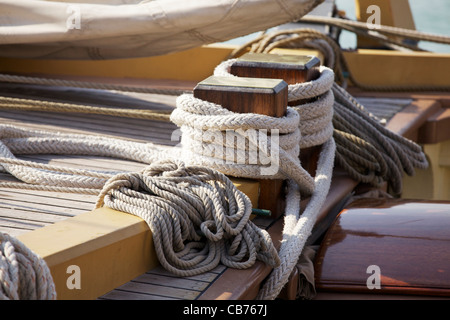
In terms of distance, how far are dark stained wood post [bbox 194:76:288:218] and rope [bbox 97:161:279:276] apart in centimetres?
30

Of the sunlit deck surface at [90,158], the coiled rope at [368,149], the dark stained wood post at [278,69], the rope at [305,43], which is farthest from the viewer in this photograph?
the rope at [305,43]

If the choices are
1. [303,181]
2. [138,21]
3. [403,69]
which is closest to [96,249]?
[303,181]

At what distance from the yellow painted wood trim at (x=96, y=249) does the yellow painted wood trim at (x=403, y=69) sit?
3334mm

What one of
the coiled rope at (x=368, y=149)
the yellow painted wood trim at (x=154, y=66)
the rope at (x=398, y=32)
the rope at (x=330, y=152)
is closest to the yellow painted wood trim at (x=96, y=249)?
the rope at (x=330, y=152)

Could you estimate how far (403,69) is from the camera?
16.1ft

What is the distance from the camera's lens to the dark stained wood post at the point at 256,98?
7.34ft

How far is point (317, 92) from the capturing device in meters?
2.59

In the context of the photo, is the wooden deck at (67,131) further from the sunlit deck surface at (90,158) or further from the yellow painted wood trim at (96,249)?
the yellow painted wood trim at (96,249)

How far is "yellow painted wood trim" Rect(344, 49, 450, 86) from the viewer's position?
16.0ft

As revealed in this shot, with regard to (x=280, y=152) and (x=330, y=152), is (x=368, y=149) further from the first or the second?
(x=280, y=152)

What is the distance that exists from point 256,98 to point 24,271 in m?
1.01
